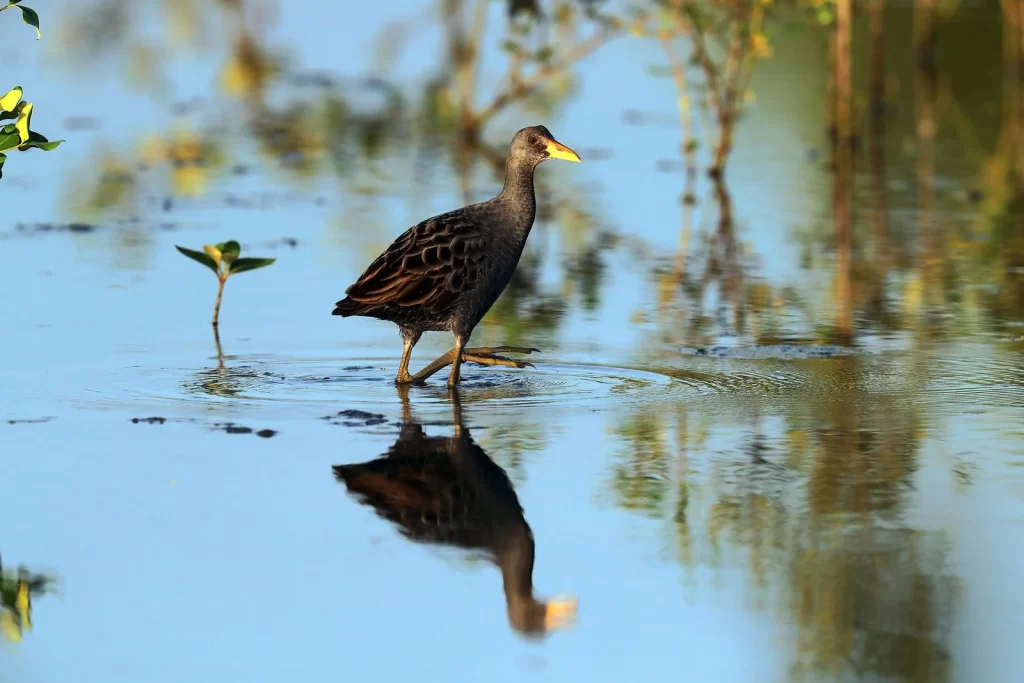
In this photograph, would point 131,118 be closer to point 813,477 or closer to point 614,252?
point 614,252

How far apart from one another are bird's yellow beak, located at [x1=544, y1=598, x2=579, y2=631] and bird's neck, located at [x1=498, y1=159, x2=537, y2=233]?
4.29m

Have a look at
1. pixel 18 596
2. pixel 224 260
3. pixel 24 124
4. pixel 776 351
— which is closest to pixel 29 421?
pixel 24 124

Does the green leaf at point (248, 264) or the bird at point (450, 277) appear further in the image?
the green leaf at point (248, 264)

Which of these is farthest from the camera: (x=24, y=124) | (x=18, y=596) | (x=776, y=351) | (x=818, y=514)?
(x=776, y=351)

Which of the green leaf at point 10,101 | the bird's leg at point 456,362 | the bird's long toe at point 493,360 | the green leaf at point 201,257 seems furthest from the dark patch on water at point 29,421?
the green leaf at point 201,257

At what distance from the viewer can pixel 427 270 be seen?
9.73 m

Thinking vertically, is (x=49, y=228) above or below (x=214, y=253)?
above

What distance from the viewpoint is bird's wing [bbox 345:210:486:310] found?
9727 mm

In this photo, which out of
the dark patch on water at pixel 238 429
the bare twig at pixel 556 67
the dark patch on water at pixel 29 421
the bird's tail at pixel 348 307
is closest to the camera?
the dark patch on water at pixel 238 429

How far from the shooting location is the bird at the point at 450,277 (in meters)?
9.73

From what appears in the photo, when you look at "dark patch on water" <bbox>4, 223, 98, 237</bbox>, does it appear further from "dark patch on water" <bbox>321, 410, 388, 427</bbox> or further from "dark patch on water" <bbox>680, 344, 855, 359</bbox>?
"dark patch on water" <bbox>321, 410, 388, 427</bbox>

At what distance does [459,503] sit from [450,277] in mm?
2535

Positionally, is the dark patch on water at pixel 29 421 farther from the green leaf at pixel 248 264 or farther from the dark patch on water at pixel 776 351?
the dark patch on water at pixel 776 351

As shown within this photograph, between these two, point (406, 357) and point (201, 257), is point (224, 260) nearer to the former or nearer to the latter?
point (201, 257)
